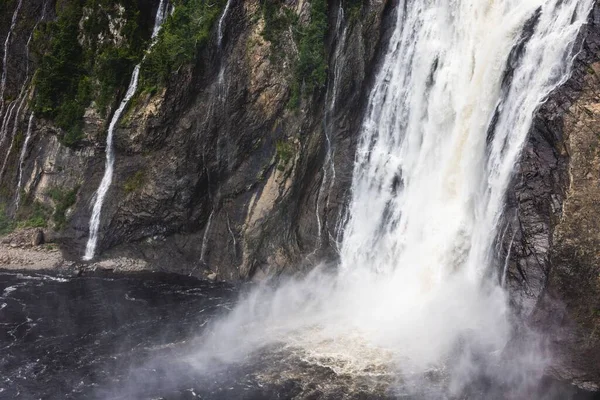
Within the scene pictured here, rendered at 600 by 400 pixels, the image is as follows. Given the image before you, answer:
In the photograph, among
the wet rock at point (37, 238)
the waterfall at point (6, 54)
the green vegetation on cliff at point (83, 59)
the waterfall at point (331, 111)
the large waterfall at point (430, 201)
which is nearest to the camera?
the large waterfall at point (430, 201)

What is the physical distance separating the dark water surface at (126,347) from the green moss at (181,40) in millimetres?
9926

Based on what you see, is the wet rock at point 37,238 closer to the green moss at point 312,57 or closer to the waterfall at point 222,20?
the waterfall at point 222,20

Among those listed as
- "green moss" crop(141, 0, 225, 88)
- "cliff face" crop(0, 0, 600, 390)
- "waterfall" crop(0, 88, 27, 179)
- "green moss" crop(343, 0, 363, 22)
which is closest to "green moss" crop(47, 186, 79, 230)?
"cliff face" crop(0, 0, 600, 390)

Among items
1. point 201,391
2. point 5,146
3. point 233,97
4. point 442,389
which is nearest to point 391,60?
point 233,97

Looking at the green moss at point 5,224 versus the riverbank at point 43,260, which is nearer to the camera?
the riverbank at point 43,260

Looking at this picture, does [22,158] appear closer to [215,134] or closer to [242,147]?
[215,134]

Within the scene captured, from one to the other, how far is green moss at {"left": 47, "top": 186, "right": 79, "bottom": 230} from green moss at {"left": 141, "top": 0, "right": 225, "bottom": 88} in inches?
281

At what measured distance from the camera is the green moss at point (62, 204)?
102 ft

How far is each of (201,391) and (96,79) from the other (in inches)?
728

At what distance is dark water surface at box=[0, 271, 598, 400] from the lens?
19156 mm

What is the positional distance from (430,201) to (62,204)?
18.9 m

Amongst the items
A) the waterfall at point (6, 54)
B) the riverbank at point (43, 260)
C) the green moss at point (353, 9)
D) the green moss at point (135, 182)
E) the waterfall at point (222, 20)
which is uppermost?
the green moss at point (353, 9)

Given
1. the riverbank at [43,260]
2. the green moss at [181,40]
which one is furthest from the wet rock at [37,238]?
the green moss at [181,40]

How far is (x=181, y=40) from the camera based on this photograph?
28.3 m
